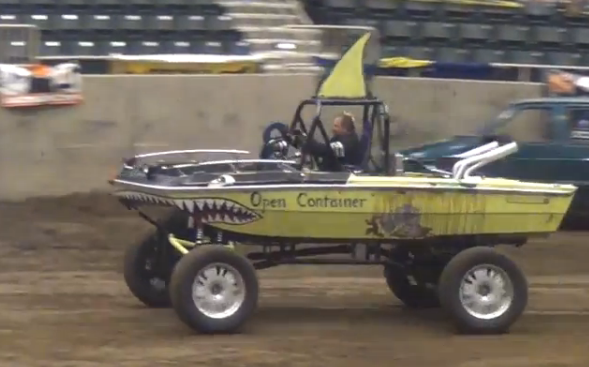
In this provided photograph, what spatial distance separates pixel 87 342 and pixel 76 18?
12.9 m

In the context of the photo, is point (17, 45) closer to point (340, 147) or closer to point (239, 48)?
point (239, 48)

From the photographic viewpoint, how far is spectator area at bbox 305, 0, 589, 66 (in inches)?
823

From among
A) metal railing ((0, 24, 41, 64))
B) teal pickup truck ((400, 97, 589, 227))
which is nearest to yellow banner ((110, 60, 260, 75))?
metal railing ((0, 24, 41, 64))

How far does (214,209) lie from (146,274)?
1235 mm

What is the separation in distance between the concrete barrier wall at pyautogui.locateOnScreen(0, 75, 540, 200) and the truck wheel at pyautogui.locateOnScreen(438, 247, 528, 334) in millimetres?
7745

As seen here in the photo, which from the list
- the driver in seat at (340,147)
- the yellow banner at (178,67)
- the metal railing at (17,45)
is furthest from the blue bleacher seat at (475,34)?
the driver in seat at (340,147)

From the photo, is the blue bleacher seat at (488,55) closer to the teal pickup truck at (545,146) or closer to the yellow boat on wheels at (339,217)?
the teal pickup truck at (545,146)

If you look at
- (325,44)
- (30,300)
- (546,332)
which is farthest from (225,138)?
(546,332)

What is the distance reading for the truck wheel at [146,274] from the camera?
9.77 m

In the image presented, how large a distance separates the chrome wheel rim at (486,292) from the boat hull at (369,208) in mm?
314

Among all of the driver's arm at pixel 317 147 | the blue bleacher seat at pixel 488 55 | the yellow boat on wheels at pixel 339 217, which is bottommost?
the yellow boat on wheels at pixel 339 217

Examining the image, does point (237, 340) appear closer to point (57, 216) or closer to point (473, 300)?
point (473, 300)

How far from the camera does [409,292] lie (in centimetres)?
1030

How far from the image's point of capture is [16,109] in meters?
15.7
